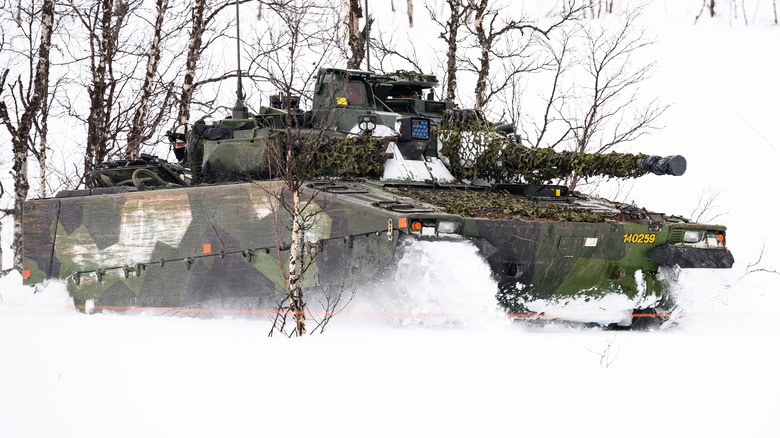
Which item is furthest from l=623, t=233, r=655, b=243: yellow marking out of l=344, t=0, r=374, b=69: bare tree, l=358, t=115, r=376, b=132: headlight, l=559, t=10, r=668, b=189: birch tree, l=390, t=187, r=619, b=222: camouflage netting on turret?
l=344, t=0, r=374, b=69: bare tree

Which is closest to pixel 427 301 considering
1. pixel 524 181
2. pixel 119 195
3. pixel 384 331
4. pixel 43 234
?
pixel 384 331

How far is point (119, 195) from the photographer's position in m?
9.01

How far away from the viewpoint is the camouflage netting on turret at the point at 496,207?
Answer: 6.91 metres

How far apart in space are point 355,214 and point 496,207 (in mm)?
1214

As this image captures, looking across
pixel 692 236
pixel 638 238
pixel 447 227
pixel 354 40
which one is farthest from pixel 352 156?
pixel 354 40

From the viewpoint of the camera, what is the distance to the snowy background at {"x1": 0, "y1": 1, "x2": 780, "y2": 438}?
3963 mm

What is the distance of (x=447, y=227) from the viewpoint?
647 cm

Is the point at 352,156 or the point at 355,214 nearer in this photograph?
the point at 355,214

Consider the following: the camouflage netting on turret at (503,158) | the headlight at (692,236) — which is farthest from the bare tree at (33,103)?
the headlight at (692,236)

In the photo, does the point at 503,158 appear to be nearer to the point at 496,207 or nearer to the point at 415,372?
the point at 496,207

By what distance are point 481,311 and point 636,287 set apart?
70.5 inches

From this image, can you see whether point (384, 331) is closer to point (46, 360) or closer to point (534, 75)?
point (46, 360)

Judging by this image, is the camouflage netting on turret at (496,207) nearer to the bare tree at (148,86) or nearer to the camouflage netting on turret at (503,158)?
the camouflage netting on turret at (503,158)

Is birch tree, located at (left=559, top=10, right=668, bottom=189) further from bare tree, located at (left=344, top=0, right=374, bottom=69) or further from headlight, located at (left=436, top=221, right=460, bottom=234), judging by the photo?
headlight, located at (left=436, top=221, right=460, bottom=234)
